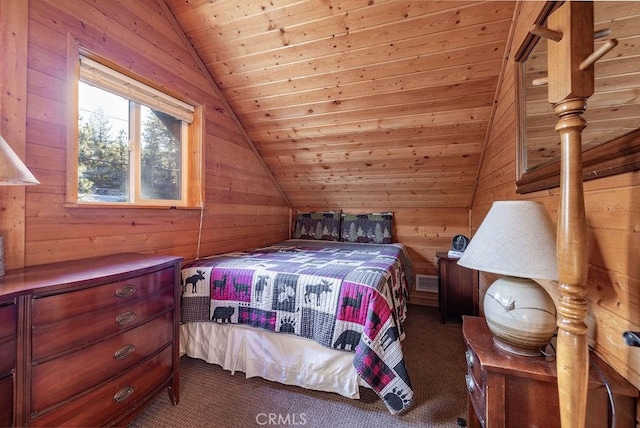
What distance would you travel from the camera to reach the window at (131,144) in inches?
65.1

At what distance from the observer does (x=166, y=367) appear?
1.49m

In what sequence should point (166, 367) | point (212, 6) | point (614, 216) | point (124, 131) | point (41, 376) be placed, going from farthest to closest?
point (212, 6) < point (124, 131) < point (166, 367) < point (41, 376) < point (614, 216)

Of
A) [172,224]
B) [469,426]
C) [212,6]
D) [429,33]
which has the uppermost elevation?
[212,6]

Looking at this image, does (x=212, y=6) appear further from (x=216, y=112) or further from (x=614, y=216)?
(x=614, y=216)

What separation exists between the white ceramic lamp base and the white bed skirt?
89 cm

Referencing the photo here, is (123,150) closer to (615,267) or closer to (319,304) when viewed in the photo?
(319,304)

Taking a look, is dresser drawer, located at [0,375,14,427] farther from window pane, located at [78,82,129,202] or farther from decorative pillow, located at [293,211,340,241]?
decorative pillow, located at [293,211,340,241]

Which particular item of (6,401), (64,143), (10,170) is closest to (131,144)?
(64,143)

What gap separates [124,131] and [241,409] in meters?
1.93

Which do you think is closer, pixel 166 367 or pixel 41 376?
pixel 41 376

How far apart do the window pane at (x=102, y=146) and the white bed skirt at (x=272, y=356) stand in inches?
42.5

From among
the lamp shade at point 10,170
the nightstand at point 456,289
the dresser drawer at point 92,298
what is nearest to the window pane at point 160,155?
the dresser drawer at point 92,298

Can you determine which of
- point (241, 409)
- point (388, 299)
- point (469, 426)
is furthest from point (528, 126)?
point (241, 409)

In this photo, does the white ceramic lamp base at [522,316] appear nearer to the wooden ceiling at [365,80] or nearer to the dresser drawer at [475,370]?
the dresser drawer at [475,370]
